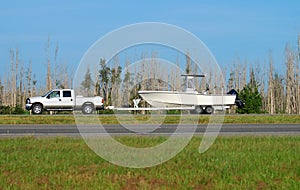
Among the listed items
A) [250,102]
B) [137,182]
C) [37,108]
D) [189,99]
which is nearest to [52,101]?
[37,108]

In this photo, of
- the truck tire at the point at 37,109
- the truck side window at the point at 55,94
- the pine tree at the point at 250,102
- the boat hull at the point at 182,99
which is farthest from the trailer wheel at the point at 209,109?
the truck tire at the point at 37,109

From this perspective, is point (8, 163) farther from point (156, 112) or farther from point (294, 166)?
point (156, 112)

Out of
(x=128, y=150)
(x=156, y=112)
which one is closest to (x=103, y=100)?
(x=156, y=112)

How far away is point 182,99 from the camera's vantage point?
32.8 metres

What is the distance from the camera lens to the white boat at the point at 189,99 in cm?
3264

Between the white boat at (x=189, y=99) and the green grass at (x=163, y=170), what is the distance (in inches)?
748

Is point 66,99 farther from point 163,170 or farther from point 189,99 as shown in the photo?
point 163,170

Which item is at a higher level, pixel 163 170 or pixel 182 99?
pixel 182 99

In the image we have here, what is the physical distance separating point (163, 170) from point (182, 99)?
22693 millimetres

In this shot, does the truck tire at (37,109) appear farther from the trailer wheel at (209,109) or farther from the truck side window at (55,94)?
the trailer wheel at (209,109)

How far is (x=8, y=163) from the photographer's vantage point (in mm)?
10875

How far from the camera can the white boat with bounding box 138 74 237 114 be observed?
32638mm

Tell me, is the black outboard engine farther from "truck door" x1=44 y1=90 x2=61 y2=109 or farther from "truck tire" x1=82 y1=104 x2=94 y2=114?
"truck door" x1=44 y1=90 x2=61 y2=109

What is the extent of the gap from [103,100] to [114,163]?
2412 centimetres
